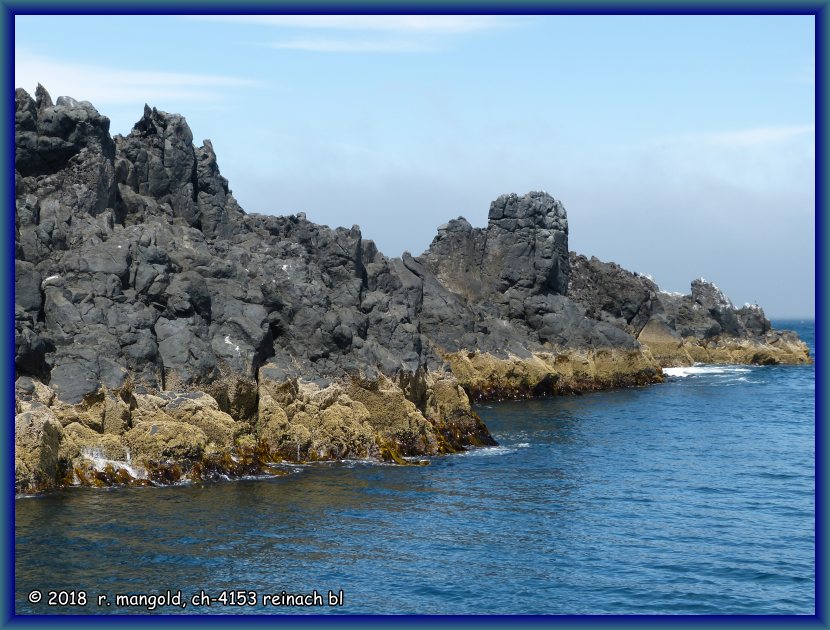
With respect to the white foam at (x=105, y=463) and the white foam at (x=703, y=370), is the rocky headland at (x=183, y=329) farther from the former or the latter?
the white foam at (x=703, y=370)

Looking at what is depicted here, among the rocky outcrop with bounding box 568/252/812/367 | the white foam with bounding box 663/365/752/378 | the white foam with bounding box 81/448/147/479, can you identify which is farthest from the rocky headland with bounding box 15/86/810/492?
the white foam with bounding box 663/365/752/378

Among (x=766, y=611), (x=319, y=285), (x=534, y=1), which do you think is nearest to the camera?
(x=534, y=1)

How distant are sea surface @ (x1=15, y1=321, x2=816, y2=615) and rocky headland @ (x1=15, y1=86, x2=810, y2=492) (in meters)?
2.26

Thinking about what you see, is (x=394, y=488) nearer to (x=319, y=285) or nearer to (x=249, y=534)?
(x=249, y=534)

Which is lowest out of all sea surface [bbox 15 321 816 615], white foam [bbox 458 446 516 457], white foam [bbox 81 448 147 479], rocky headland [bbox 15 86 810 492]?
sea surface [bbox 15 321 816 615]

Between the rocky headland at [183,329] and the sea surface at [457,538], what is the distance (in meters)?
2.26

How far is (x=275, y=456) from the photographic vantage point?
4806 cm

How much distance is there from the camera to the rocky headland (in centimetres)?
4200

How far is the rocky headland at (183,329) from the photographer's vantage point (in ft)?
138

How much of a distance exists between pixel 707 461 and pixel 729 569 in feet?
76.7

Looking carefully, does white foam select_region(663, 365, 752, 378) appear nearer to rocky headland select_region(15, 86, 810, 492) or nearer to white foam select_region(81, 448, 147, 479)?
rocky headland select_region(15, 86, 810, 492)

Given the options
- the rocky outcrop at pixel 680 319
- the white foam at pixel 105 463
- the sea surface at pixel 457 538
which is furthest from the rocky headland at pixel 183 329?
the rocky outcrop at pixel 680 319

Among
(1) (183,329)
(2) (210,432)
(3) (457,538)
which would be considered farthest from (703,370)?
(3) (457,538)

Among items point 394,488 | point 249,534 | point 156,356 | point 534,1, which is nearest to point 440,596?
point 249,534
